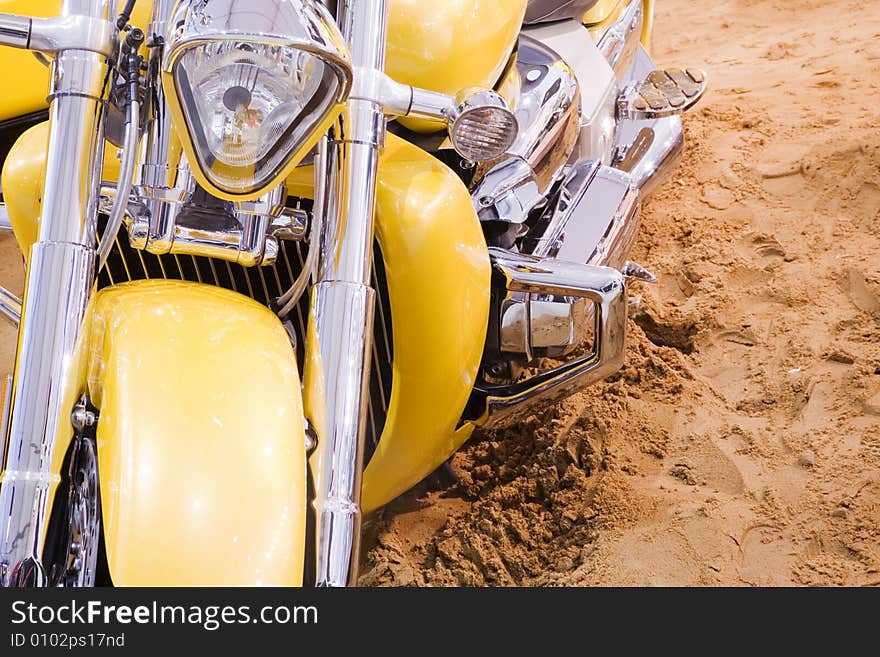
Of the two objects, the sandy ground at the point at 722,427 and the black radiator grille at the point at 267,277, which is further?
the sandy ground at the point at 722,427

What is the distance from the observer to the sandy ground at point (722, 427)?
186 centimetres

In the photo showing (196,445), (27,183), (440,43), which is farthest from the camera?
(440,43)

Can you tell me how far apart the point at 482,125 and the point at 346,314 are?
32 centimetres

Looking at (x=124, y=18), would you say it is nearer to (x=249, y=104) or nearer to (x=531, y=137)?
(x=249, y=104)

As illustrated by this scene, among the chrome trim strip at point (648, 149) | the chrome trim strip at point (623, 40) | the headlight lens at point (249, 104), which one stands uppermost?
the chrome trim strip at point (623, 40)

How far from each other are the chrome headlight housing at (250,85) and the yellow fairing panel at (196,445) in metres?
0.17

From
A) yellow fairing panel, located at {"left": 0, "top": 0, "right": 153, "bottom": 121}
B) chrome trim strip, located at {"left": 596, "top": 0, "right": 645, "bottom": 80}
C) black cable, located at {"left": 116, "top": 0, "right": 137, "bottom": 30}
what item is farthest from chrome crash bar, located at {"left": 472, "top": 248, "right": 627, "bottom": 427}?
chrome trim strip, located at {"left": 596, "top": 0, "right": 645, "bottom": 80}

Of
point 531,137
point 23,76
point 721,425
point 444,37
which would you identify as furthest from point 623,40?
point 23,76

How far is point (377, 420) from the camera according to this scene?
182 centimetres

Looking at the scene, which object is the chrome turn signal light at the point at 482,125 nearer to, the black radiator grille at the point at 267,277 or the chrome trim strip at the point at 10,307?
the black radiator grille at the point at 267,277

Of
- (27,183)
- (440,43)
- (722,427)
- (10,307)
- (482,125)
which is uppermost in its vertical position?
(440,43)

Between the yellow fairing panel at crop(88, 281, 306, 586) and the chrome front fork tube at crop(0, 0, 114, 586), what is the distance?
0.15 feet

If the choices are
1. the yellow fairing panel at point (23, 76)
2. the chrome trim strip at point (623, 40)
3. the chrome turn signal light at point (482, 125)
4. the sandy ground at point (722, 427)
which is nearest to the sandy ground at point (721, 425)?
the sandy ground at point (722, 427)

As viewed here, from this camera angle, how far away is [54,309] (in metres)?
1.21
